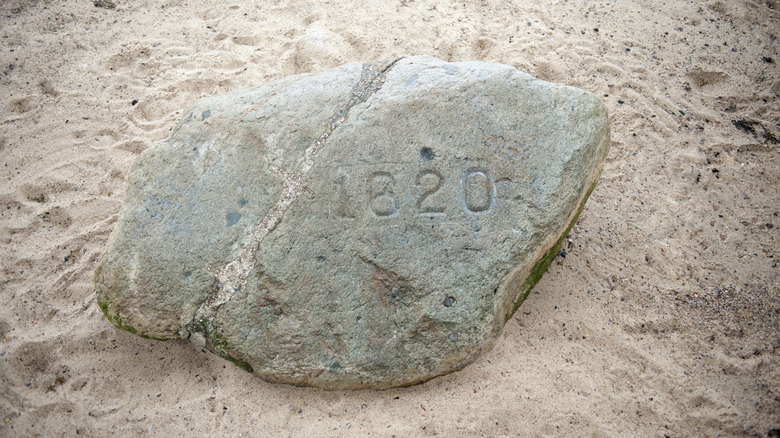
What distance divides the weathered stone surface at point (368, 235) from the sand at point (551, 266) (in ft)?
0.91

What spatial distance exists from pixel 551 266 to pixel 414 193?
1027 millimetres

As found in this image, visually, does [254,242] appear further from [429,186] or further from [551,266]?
[551,266]

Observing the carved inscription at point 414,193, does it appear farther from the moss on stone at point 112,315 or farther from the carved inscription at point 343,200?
the moss on stone at point 112,315

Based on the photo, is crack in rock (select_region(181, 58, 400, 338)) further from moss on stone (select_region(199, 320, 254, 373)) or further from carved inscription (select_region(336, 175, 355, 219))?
carved inscription (select_region(336, 175, 355, 219))

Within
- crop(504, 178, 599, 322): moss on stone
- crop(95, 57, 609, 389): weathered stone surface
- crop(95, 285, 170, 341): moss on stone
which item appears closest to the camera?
crop(95, 57, 609, 389): weathered stone surface

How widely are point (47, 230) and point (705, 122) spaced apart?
420 cm

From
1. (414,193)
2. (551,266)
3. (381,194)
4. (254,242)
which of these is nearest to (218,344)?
(254,242)

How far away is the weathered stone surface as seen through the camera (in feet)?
7.73

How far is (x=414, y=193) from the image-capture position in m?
2.41

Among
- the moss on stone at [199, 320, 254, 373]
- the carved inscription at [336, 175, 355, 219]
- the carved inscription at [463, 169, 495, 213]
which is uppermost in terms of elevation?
the carved inscription at [463, 169, 495, 213]

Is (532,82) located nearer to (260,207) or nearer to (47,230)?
(260,207)

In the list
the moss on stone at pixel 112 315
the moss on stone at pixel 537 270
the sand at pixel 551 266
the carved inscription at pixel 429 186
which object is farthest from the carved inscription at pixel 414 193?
the moss on stone at pixel 112 315

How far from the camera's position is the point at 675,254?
2930mm

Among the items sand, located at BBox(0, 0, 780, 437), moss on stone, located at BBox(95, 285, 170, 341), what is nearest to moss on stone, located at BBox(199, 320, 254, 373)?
sand, located at BBox(0, 0, 780, 437)
